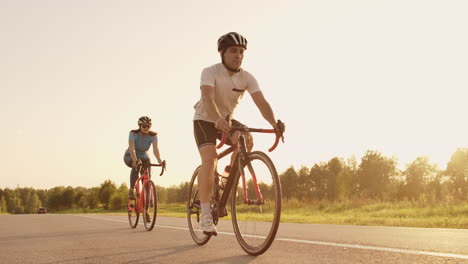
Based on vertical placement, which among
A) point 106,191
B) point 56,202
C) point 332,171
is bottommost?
point 56,202

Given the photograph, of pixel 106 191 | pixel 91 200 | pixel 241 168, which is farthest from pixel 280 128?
pixel 91 200

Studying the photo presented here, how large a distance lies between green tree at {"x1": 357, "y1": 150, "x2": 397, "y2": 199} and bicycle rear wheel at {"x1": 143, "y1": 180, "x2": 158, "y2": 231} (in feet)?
290

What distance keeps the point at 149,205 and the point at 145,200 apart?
0.20m

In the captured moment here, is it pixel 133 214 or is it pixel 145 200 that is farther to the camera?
pixel 133 214

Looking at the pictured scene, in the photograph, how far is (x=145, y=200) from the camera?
9477 millimetres

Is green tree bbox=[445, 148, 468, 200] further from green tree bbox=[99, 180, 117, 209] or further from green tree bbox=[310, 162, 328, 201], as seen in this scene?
green tree bbox=[99, 180, 117, 209]

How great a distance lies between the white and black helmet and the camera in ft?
16.3

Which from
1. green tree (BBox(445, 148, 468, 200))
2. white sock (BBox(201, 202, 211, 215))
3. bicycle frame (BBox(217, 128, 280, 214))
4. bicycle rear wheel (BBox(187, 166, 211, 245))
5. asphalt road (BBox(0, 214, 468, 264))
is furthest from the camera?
green tree (BBox(445, 148, 468, 200))

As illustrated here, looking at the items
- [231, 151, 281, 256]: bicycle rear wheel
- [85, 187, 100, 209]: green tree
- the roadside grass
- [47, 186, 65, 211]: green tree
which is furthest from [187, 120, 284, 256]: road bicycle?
[47, 186, 65, 211]: green tree

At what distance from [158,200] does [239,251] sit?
4637 millimetres

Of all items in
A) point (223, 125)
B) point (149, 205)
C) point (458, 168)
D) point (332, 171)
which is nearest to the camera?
point (223, 125)

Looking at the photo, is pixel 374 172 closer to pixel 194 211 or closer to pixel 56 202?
pixel 194 211

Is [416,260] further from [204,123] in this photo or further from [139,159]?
[139,159]

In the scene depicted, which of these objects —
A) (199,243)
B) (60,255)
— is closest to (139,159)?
(199,243)
